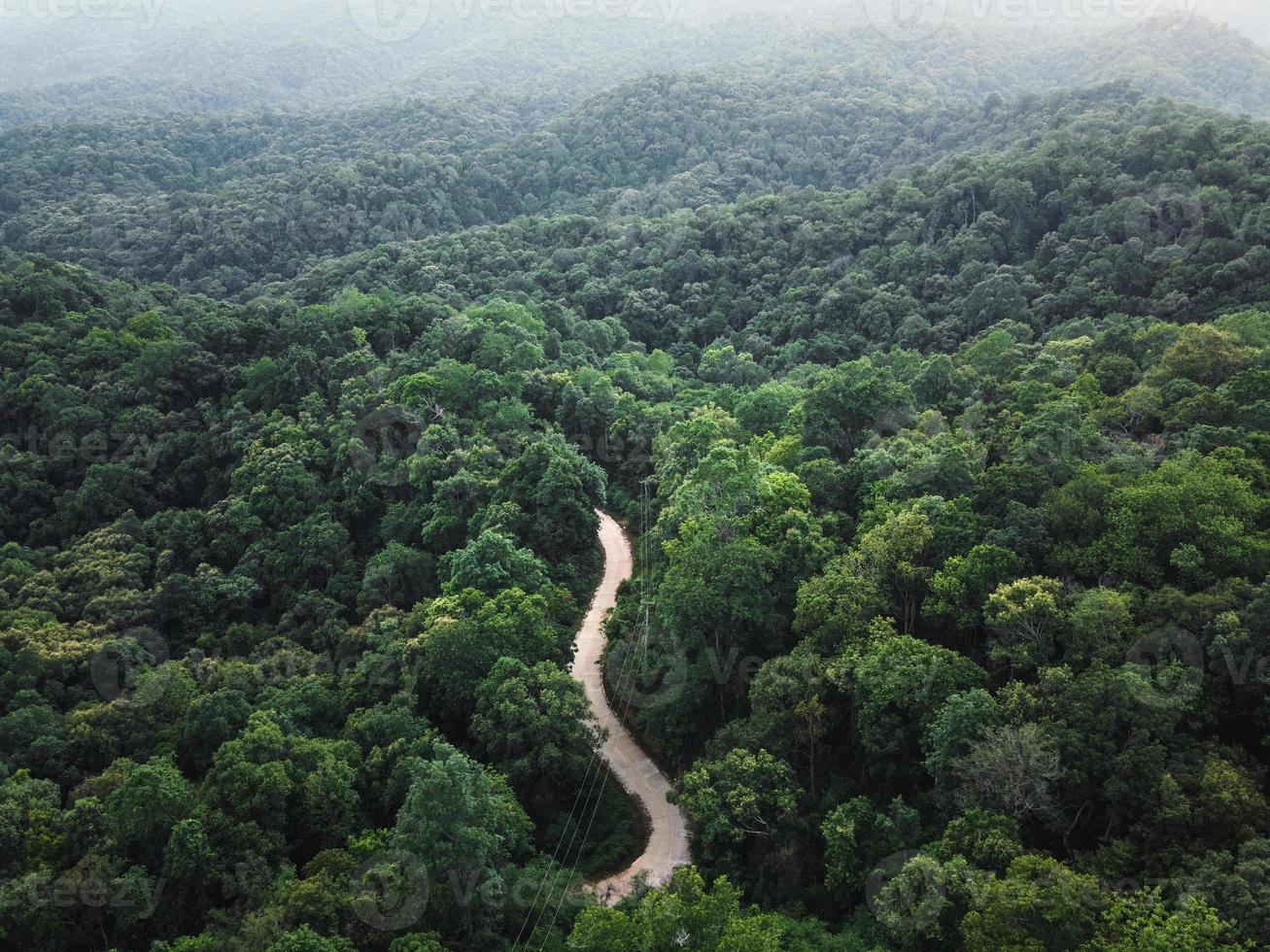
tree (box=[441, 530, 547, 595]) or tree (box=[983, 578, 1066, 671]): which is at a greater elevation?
tree (box=[983, 578, 1066, 671])

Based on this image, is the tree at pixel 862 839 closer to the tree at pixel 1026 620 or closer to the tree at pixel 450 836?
the tree at pixel 1026 620

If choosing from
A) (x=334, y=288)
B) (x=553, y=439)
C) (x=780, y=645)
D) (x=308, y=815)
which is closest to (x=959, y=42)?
(x=334, y=288)

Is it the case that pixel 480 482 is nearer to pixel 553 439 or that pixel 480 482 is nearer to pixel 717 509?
pixel 553 439

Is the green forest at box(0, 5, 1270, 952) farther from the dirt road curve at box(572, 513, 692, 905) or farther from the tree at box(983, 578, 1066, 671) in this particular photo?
the dirt road curve at box(572, 513, 692, 905)

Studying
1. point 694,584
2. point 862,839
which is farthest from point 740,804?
point 694,584

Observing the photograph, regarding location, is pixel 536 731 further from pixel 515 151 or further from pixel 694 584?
pixel 515 151

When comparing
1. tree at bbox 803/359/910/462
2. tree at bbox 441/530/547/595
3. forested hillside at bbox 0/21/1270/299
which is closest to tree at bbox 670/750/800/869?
tree at bbox 441/530/547/595
